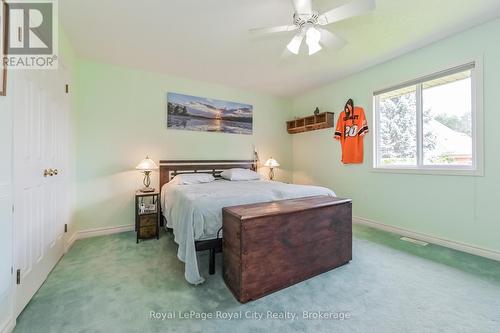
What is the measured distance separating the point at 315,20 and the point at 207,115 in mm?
2617

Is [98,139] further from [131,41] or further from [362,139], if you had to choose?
[362,139]

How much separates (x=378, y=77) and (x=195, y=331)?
4.00m

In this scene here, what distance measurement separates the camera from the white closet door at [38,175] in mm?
1559

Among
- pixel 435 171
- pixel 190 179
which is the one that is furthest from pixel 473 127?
pixel 190 179

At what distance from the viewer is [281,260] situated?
5.98 ft

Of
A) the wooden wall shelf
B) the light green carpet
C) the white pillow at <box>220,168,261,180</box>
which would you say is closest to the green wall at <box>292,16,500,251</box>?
the wooden wall shelf

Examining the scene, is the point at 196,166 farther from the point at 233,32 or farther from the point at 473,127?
the point at 473,127

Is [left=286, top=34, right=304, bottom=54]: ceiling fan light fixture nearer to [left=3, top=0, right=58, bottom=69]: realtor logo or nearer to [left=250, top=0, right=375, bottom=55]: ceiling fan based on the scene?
[left=250, top=0, right=375, bottom=55]: ceiling fan

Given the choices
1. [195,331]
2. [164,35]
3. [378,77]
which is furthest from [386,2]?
[195,331]

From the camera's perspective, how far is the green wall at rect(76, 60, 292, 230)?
3182mm

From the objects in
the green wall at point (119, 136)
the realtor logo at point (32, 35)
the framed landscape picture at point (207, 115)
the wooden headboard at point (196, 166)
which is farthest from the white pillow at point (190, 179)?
the realtor logo at point (32, 35)

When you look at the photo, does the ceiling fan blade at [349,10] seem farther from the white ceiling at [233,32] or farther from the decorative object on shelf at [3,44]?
the decorative object on shelf at [3,44]

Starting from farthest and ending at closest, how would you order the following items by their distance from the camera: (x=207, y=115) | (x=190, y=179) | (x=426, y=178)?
(x=207, y=115) < (x=190, y=179) < (x=426, y=178)

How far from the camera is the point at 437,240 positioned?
2.79 m
